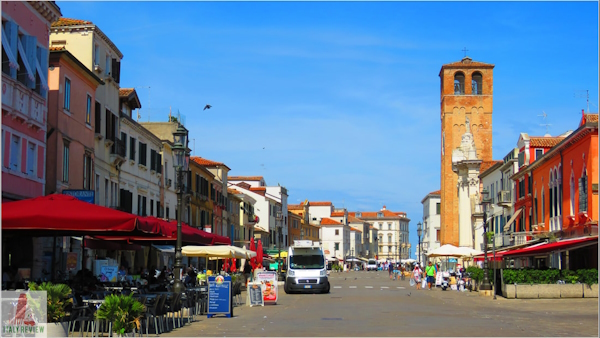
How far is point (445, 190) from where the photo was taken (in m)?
96.3

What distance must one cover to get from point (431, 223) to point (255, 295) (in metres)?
114

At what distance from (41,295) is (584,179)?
31.4 meters

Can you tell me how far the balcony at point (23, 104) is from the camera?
26234 millimetres

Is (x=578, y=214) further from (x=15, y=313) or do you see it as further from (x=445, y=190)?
(x=445, y=190)

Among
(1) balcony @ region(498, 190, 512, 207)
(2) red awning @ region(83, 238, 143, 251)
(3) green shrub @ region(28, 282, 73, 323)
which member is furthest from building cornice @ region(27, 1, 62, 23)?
(1) balcony @ region(498, 190, 512, 207)

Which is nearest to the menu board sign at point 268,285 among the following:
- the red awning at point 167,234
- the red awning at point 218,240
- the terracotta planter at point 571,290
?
the red awning at point 218,240

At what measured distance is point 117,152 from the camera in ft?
140

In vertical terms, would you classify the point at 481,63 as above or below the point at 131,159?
above

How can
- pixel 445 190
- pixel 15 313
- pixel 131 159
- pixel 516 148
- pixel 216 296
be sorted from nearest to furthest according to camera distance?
1. pixel 15 313
2. pixel 216 296
3. pixel 131 159
4. pixel 516 148
5. pixel 445 190

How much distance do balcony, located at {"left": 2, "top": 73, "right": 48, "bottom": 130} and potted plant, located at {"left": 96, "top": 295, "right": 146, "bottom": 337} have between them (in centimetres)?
1232

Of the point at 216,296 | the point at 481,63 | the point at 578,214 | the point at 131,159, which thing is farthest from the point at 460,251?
the point at 481,63

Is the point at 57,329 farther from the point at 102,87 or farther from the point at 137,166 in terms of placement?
the point at 137,166

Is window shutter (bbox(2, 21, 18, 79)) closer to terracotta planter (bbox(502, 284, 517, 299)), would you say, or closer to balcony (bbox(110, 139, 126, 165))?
balcony (bbox(110, 139, 126, 165))

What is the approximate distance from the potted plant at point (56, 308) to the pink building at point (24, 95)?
11.6 m
